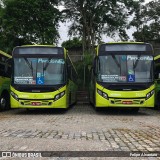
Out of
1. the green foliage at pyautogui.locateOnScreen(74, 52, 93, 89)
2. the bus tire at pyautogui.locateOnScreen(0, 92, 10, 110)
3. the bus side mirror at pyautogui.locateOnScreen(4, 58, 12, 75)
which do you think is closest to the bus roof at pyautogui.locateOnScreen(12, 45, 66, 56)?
the bus side mirror at pyautogui.locateOnScreen(4, 58, 12, 75)

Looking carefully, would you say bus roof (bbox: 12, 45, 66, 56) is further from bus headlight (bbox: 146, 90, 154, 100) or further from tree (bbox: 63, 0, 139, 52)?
tree (bbox: 63, 0, 139, 52)

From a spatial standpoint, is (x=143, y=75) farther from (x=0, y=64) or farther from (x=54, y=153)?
(x=54, y=153)

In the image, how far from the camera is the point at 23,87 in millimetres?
17016

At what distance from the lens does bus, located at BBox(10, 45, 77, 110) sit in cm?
1692

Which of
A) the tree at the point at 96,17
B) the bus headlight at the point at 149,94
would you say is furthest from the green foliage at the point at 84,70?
the bus headlight at the point at 149,94

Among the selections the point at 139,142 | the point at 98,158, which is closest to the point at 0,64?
the point at 139,142

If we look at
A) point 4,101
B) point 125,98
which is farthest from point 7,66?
point 125,98

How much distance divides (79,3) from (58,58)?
31.4 metres

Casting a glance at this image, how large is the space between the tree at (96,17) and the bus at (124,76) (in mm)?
29557

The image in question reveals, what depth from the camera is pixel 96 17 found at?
48.0 metres

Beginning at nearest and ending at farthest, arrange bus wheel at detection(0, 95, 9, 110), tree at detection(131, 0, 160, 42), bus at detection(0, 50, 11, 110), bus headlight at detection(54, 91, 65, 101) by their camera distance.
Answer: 1. bus headlight at detection(54, 91, 65, 101)
2. bus at detection(0, 50, 11, 110)
3. bus wheel at detection(0, 95, 9, 110)
4. tree at detection(131, 0, 160, 42)

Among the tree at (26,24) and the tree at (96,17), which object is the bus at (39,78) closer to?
the tree at (26,24)

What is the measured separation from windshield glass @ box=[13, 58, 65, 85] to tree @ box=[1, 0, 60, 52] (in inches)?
900

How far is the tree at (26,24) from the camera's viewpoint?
40297 millimetres
